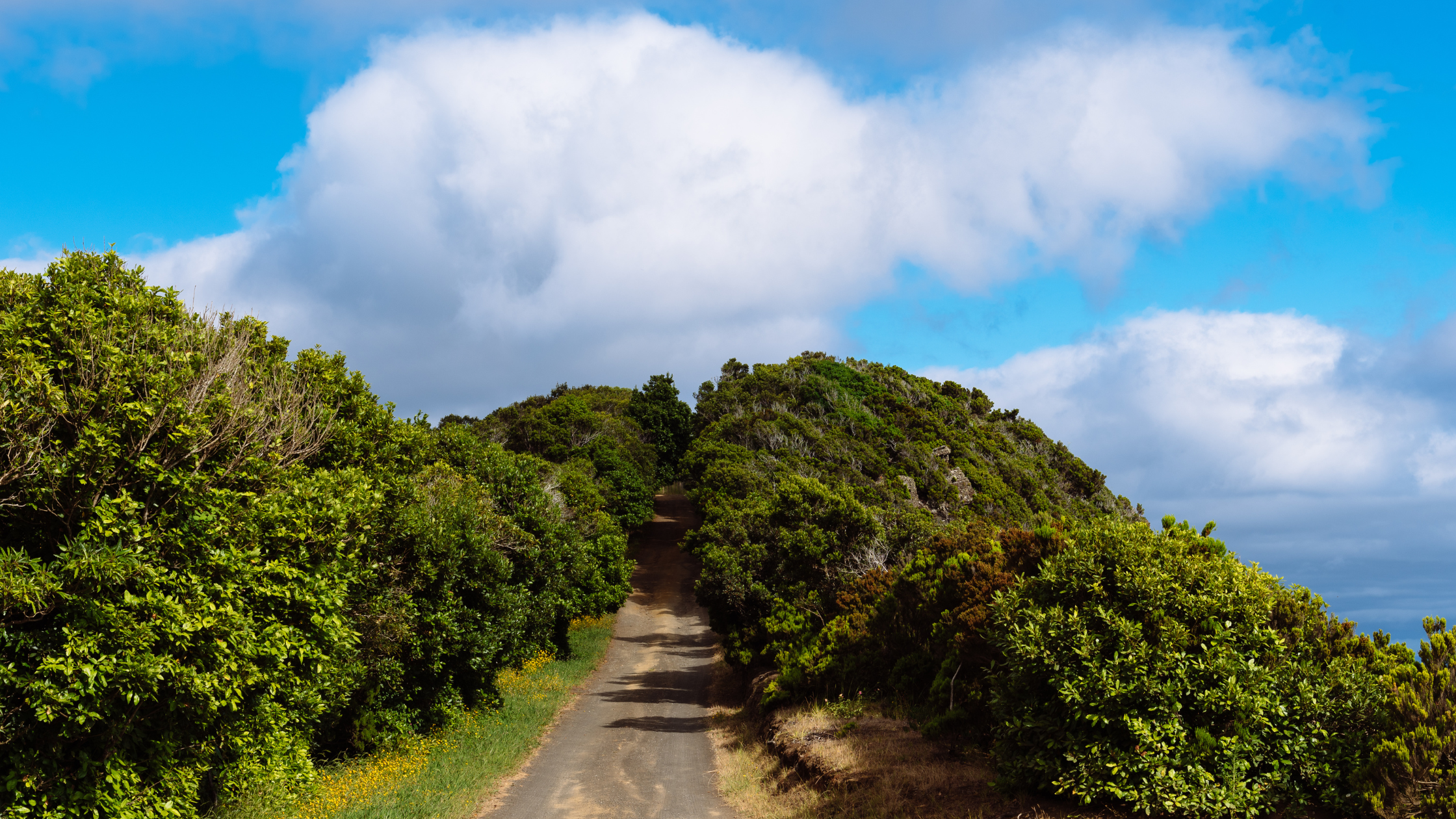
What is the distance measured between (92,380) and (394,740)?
1359 cm

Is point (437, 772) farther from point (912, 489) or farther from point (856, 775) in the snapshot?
point (912, 489)

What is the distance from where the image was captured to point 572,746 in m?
24.2

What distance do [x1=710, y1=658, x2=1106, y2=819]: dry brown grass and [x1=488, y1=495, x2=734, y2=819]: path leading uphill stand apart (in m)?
0.97

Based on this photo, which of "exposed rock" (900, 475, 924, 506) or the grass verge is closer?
the grass verge

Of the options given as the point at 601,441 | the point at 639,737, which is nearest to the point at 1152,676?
the point at 639,737

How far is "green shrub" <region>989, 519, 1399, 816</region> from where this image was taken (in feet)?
33.0

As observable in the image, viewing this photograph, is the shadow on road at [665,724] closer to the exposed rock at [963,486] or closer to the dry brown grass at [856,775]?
the dry brown grass at [856,775]

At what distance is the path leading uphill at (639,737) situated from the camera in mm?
17938

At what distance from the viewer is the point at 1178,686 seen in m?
10.4

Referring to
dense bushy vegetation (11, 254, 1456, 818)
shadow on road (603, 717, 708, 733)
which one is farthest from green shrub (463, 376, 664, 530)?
dense bushy vegetation (11, 254, 1456, 818)

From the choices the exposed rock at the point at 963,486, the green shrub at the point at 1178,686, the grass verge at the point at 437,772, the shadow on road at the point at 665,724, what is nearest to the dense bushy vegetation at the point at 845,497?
the exposed rock at the point at 963,486

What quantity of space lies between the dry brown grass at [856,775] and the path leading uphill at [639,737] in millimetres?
971

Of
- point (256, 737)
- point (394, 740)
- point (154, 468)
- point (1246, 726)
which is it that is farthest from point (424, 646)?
point (1246, 726)

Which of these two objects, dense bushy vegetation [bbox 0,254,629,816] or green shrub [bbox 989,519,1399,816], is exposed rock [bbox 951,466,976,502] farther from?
dense bushy vegetation [bbox 0,254,629,816]
